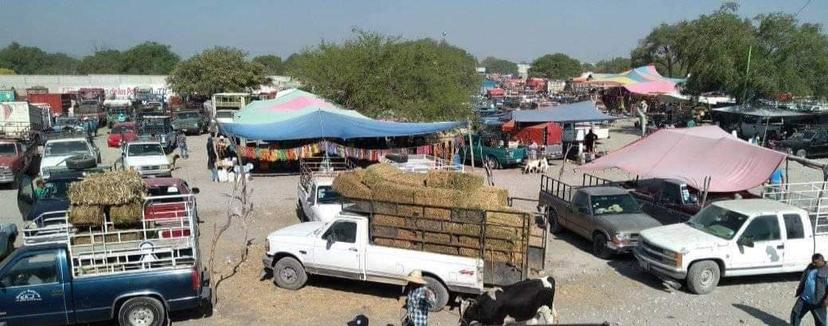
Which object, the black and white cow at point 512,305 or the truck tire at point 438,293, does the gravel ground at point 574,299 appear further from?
the black and white cow at point 512,305

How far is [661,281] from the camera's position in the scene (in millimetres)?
11609

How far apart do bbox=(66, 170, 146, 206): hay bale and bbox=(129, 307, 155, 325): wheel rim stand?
1752 mm

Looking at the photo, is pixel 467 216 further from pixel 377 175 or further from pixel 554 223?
pixel 554 223

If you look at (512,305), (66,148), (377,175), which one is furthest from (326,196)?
(66,148)

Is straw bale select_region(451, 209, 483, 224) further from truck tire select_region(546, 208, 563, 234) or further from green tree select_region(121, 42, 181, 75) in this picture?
green tree select_region(121, 42, 181, 75)

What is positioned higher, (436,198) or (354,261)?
(436,198)

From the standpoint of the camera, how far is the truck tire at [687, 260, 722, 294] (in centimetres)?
1073

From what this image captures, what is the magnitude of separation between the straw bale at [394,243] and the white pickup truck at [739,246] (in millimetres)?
4595

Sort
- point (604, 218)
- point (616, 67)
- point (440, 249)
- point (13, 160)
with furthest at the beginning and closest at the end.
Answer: point (616, 67), point (13, 160), point (604, 218), point (440, 249)

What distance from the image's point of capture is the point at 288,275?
10.8 metres

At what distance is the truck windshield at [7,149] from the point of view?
2064cm

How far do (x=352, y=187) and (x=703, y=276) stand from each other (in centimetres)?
657

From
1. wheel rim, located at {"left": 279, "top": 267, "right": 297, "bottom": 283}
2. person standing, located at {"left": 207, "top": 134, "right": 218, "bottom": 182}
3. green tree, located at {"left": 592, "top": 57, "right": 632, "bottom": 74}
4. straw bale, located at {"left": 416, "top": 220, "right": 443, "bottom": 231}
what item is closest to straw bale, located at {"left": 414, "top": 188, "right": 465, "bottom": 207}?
straw bale, located at {"left": 416, "top": 220, "right": 443, "bottom": 231}

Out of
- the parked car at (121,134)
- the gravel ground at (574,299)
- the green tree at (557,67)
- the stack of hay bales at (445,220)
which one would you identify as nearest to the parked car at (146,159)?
the gravel ground at (574,299)
